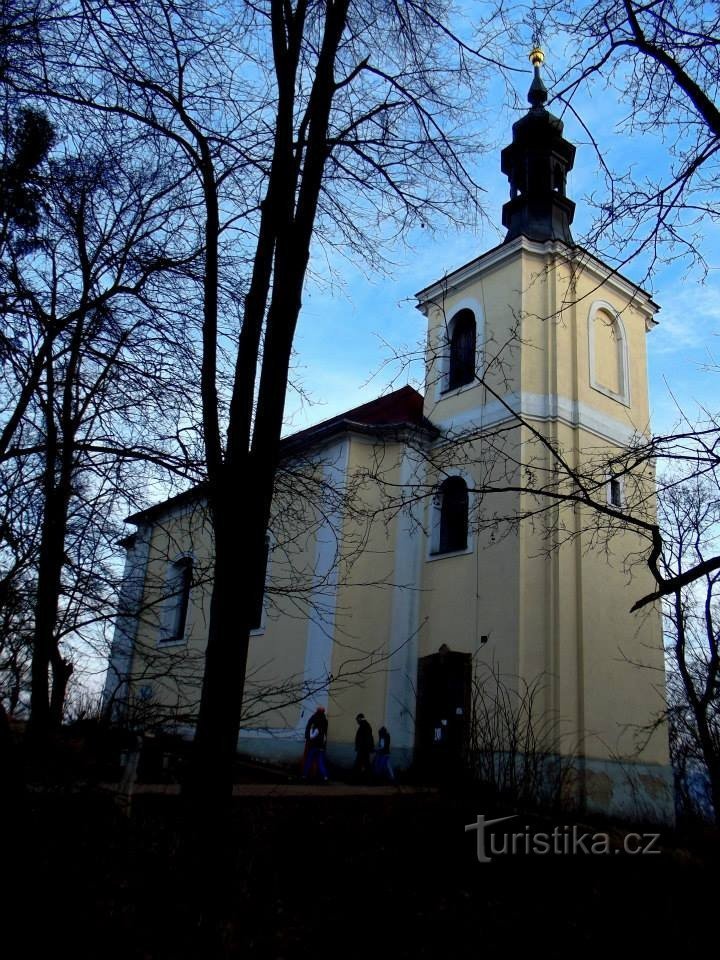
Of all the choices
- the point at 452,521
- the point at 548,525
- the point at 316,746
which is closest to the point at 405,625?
the point at 452,521

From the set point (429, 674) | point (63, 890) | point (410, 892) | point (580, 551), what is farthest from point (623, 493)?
point (63, 890)

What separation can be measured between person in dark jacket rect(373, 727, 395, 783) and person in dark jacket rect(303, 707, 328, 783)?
103 cm

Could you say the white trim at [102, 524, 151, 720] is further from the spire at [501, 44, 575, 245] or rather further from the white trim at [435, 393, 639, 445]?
the spire at [501, 44, 575, 245]

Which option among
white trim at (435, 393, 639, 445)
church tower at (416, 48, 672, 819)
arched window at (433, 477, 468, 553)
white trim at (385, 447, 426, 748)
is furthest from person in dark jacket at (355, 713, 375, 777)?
white trim at (435, 393, 639, 445)

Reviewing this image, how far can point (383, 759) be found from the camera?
15148 millimetres

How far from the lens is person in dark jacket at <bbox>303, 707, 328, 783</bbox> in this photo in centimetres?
1455

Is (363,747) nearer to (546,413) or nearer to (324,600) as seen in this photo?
(324,600)

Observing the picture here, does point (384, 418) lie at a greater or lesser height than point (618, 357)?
lesser

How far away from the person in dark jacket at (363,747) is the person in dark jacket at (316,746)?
26.2 inches

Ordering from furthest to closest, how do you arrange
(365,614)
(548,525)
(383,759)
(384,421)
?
(384,421)
(365,614)
(548,525)
(383,759)

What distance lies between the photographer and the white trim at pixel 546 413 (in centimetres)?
1723

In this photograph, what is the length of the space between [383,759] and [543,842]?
29.0 ft

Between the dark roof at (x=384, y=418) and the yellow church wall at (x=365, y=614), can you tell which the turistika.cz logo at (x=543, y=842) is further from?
the dark roof at (x=384, y=418)

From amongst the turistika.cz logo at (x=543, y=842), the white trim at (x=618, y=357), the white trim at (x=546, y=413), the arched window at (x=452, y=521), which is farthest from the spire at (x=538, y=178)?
the turistika.cz logo at (x=543, y=842)
